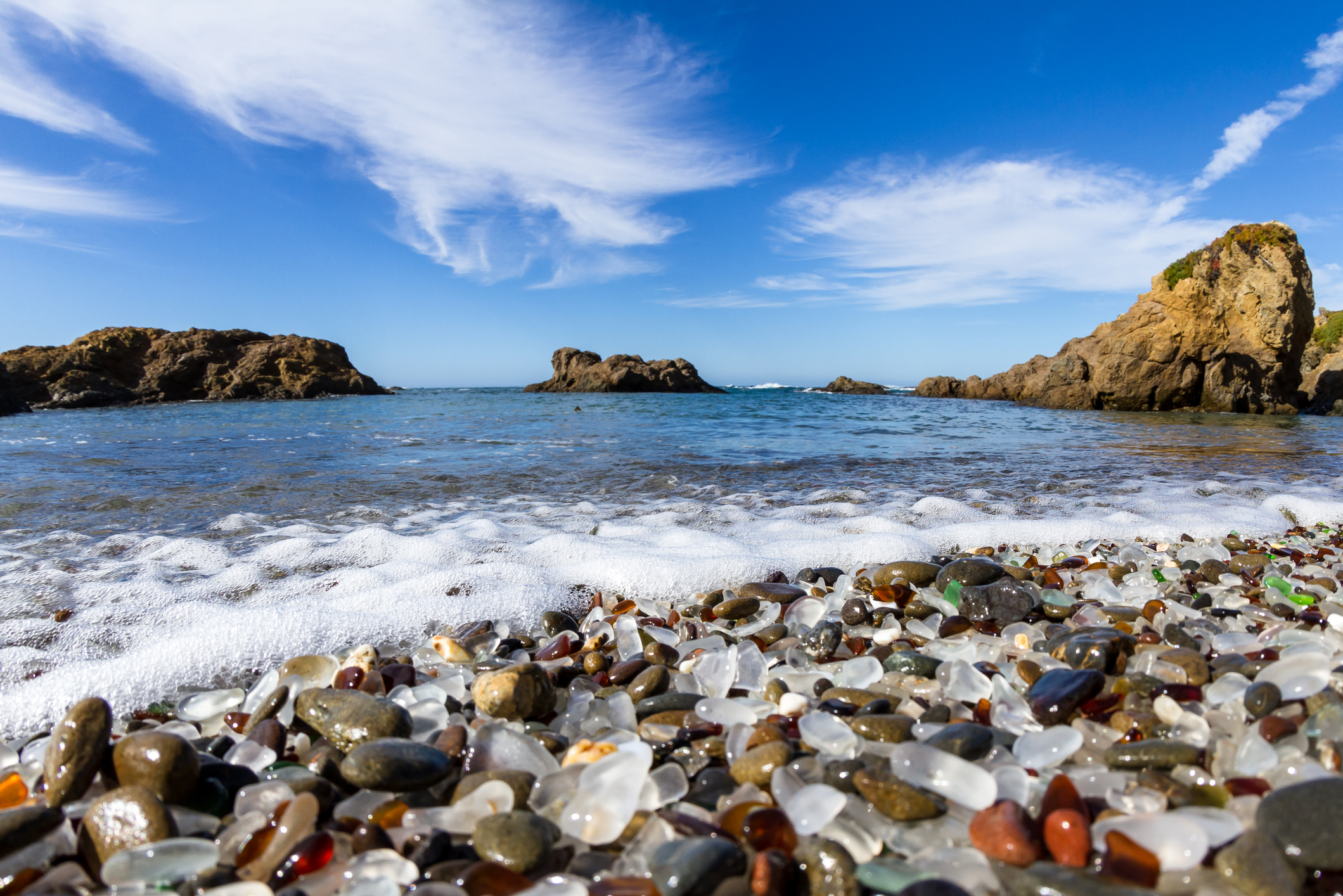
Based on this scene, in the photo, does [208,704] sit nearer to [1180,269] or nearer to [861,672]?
[861,672]

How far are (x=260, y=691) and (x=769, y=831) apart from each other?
153 cm

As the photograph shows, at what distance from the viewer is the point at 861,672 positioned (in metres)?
1.78

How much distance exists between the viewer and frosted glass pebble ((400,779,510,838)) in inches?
46.8

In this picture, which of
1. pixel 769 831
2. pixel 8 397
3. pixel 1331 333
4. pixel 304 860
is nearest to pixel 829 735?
pixel 769 831

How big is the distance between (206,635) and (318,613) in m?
0.34

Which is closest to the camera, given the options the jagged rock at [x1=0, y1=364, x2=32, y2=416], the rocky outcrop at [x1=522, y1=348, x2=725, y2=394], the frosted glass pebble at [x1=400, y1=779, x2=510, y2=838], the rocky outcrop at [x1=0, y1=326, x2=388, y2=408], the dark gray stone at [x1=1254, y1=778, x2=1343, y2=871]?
the dark gray stone at [x1=1254, y1=778, x2=1343, y2=871]

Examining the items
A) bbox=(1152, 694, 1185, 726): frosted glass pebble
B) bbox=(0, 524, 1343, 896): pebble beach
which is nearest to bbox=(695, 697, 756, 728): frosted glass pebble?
bbox=(0, 524, 1343, 896): pebble beach

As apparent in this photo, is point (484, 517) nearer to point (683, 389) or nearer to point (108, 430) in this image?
point (108, 430)

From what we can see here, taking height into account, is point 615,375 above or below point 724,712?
above

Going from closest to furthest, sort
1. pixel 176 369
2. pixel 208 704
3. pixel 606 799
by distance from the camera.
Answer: pixel 606 799
pixel 208 704
pixel 176 369

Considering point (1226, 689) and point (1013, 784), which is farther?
point (1226, 689)

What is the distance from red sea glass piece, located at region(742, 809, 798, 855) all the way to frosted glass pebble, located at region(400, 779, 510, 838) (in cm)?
48

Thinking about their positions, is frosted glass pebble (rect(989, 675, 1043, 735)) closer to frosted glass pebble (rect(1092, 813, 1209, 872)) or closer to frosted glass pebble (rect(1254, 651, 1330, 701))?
frosted glass pebble (rect(1092, 813, 1209, 872))

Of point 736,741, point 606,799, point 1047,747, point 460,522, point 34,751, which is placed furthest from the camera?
point 460,522
